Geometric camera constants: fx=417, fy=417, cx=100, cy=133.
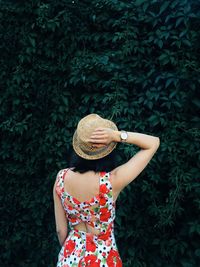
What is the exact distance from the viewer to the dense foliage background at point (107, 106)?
3.32 m

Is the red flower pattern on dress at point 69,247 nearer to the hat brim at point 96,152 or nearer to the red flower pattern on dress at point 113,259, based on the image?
the red flower pattern on dress at point 113,259

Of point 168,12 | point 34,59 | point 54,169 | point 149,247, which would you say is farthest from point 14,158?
point 168,12

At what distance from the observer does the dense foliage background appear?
332cm

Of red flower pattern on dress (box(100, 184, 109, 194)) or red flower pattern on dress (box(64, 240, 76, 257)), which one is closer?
red flower pattern on dress (box(100, 184, 109, 194))

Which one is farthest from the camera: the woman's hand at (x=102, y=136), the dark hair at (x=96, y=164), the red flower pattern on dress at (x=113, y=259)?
the red flower pattern on dress at (x=113, y=259)

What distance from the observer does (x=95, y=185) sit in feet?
7.36

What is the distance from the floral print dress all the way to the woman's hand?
187mm

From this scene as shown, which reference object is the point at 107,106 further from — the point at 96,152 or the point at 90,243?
the point at 90,243

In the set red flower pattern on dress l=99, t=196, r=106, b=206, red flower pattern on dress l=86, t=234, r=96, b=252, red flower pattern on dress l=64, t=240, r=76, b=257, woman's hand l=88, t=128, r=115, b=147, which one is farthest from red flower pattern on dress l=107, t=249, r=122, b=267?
woman's hand l=88, t=128, r=115, b=147

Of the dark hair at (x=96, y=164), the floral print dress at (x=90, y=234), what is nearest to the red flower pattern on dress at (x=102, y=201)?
the floral print dress at (x=90, y=234)

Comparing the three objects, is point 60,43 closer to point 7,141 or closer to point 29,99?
point 29,99

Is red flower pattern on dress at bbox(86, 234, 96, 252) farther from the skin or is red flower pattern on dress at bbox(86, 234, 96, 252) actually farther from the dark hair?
the dark hair

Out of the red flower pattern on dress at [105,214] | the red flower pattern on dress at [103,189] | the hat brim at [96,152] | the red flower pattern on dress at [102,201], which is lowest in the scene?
the red flower pattern on dress at [105,214]

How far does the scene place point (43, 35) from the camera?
3.92m
